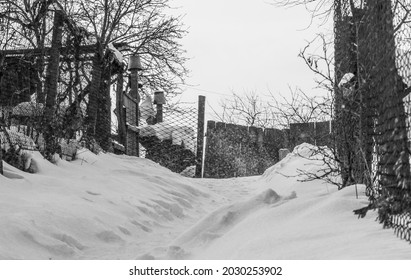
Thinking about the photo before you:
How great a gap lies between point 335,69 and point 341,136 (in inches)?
24.0

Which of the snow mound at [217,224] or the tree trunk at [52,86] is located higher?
the tree trunk at [52,86]

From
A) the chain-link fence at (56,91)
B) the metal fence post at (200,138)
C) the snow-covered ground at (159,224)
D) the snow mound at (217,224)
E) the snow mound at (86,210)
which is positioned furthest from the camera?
the metal fence post at (200,138)

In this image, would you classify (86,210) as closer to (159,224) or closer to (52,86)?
(159,224)

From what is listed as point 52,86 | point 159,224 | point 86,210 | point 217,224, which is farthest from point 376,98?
point 52,86

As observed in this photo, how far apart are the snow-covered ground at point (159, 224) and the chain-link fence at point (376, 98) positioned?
24 cm

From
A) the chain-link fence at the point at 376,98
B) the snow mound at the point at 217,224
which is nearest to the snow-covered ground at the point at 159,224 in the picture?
the snow mound at the point at 217,224

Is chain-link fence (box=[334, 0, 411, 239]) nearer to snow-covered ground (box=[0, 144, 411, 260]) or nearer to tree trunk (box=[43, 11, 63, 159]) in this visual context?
snow-covered ground (box=[0, 144, 411, 260])

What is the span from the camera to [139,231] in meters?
4.62

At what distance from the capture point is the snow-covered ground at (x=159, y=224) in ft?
9.95

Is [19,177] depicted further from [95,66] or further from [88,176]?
[95,66]

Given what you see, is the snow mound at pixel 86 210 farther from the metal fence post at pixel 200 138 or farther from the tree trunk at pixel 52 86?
the metal fence post at pixel 200 138

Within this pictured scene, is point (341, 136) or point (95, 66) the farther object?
point (95, 66)
